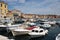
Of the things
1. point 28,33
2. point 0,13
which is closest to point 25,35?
point 28,33

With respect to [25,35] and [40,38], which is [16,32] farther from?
[40,38]

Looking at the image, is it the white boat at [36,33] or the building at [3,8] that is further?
the building at [3,8]

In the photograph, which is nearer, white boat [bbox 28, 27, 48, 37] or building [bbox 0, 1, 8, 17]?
white boat [bbox 28, 27, 48, 37]

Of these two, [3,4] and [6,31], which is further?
[3,4]

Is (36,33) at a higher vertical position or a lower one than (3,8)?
lower

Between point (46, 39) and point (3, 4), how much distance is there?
5017 centimetres

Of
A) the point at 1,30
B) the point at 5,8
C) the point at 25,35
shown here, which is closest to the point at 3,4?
the point at 5,8

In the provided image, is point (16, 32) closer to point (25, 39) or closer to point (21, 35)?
point (21, 35)

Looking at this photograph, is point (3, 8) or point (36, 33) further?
point (3, 8)

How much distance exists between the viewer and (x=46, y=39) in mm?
30719

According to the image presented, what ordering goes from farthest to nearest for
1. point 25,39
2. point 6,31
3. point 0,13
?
1. point 0,13
2. point 6,31
3. point 25,39

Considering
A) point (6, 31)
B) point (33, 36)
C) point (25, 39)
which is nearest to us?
point (25, 39)

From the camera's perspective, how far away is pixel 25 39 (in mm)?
29500

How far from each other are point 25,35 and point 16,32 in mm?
1923
